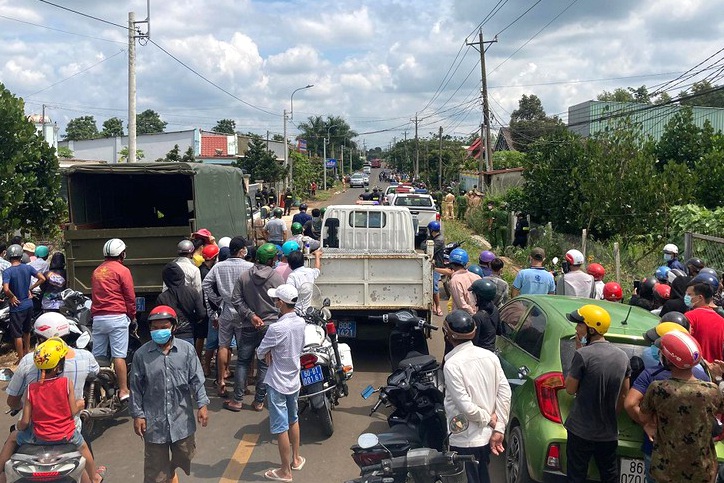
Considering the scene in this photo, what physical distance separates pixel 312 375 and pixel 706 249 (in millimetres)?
8626

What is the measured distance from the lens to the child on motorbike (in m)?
4.12

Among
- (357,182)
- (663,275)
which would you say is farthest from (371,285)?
(357,182)

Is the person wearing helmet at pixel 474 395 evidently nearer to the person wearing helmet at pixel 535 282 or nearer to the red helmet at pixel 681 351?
the red helmet at pixel 681 351

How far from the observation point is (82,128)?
88000 mm

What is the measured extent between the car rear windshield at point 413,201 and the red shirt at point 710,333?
18.5 meters

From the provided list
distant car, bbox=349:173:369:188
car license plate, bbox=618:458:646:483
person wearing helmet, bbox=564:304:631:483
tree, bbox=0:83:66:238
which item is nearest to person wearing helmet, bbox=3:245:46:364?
tree, bbox=0:83:66:238

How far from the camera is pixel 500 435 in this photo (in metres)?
4.05

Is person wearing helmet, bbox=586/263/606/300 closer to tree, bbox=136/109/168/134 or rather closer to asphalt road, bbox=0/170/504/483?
asphalt road, bbox=0/170/504/483

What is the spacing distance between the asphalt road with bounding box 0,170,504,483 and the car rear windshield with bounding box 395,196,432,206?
1652cm

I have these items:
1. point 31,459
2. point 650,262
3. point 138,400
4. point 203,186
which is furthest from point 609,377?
point 650,262

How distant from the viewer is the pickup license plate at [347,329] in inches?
325

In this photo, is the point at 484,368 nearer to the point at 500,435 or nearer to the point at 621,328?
Result: the point at 500,435

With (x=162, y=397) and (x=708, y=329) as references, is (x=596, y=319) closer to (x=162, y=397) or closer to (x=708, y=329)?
(x=708, y=329)

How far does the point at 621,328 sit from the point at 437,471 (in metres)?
1.86
